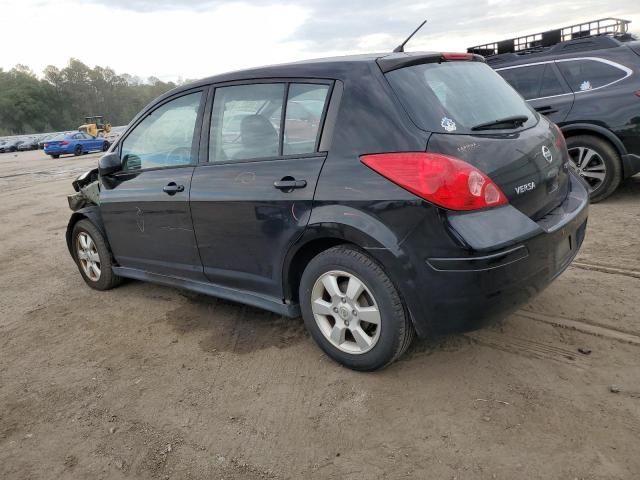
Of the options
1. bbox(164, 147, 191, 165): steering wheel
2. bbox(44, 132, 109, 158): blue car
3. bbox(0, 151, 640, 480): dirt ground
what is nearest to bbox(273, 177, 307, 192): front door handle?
bbox(164, 147, 191, 165): steering wheel

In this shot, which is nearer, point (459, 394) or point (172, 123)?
point (459, 394)

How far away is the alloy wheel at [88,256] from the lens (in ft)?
15.6

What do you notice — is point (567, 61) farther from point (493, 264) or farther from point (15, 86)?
point (15, 86)

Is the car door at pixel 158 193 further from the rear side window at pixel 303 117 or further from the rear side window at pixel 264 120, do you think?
the rear side window at pixel 303 117

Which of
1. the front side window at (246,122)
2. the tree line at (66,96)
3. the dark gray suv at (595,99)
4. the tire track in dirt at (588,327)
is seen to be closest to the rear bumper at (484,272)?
the tire track in dirt at (588,327)

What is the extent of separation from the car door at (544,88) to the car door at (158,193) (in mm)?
4650

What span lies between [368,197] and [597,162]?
4.75 meters

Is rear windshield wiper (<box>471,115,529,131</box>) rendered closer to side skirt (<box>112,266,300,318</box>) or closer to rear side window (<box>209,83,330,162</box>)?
rear side window (<box>209,83,330,162</box>)

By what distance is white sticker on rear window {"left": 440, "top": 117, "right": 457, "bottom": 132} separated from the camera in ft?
8.74

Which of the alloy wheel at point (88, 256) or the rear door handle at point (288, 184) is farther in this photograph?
the alloy wheel at point (88, 256)

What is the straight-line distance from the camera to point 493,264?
8.07ft

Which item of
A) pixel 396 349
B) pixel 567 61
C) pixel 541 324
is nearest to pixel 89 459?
pixel 396 349

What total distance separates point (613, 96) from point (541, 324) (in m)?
3.98

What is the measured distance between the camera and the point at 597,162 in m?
6.26
